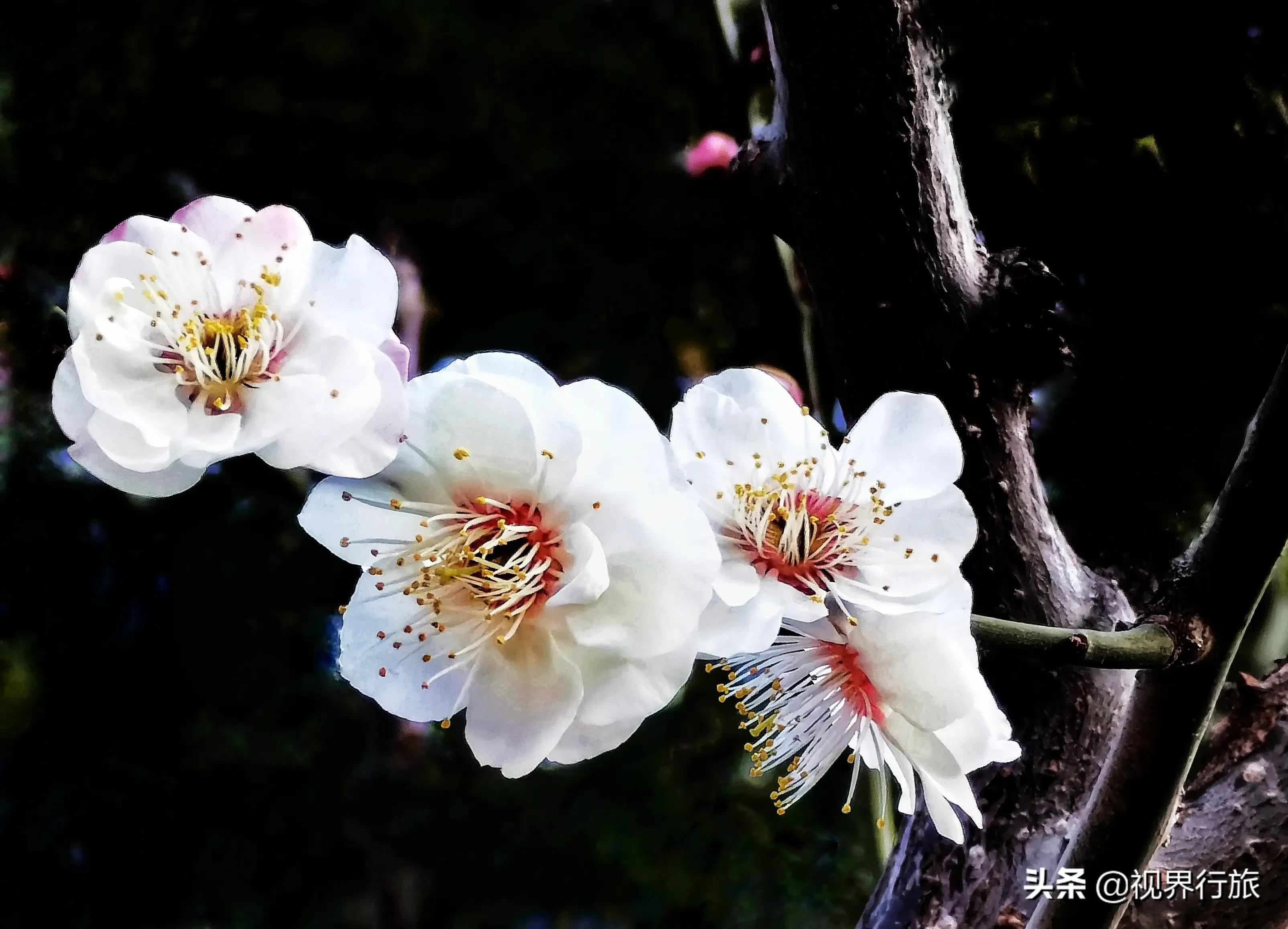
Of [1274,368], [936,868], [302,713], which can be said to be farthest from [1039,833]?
[302,713]

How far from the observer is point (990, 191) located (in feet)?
1.91

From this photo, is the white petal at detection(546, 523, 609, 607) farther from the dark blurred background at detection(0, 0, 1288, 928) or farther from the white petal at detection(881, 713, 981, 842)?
the dark blurred background at detection(0, 0, 1288, 928)

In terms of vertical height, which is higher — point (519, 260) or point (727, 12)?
point (727, 12)

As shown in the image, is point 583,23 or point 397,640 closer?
point 397,640

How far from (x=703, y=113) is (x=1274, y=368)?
1.31 ft

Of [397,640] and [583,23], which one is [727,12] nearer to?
[583,23]

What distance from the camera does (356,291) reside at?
0.27 m

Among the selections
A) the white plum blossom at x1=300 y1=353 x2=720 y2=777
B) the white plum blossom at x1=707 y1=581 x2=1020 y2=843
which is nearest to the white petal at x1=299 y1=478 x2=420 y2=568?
the white plum blossom at x1=300 y1=353 x2=720 y2=777

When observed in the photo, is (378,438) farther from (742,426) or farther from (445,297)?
(445,297)

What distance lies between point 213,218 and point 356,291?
60 millimetres

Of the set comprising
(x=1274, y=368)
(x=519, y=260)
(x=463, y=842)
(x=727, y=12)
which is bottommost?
(x=463, y=842)

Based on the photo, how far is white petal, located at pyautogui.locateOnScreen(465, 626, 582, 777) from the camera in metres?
0.25

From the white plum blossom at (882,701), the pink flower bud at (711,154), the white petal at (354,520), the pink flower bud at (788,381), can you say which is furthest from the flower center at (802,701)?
the pink flower bud at (711,154)

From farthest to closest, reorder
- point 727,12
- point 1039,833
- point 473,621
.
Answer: point 727,12, point 1039,833, point 473,621
